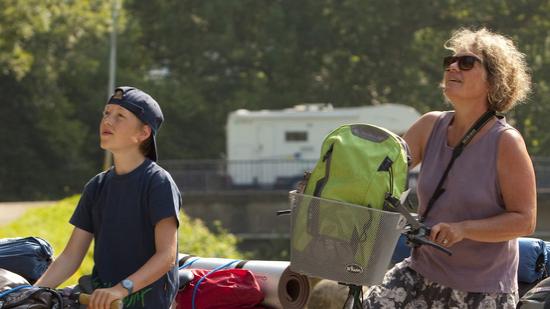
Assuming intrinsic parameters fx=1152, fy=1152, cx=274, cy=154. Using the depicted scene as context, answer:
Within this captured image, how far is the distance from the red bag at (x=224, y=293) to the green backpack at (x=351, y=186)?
103 centimetres

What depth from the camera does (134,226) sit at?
4.23 meters

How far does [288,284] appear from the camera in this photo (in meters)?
4.98

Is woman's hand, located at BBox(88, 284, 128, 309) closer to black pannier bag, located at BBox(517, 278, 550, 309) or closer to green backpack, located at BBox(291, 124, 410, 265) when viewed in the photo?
green backpack, located at BBox(291, 124, 410, 265)

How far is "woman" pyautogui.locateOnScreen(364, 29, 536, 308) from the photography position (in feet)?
13.6

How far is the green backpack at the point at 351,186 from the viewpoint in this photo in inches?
151

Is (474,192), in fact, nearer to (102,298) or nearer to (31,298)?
(102,298)

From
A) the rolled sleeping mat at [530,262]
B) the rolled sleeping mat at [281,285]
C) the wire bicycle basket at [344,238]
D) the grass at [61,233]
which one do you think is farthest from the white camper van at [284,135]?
the wire bicycle basket at [344,238]

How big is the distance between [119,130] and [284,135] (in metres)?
42.5

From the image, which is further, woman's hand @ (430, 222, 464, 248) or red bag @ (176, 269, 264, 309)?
red bag @ (176, 269, 264, 309)

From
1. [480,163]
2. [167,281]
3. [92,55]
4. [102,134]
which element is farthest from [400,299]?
[92,55]

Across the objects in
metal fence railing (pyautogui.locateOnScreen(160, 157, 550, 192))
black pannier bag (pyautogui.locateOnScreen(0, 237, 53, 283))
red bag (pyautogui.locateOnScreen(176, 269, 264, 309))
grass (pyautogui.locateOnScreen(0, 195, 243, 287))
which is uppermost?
black pannier bag (pyautogui.locateOnScreen(0, 237, 53, 283))

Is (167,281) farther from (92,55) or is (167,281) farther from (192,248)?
(92,55)

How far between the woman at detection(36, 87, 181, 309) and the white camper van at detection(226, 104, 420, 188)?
3975 centimetres

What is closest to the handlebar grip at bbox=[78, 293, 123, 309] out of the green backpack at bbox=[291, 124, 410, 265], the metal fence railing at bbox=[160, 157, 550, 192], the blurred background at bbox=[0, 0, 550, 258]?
the green backpack at bbox=[291, 124, 410, 265]
